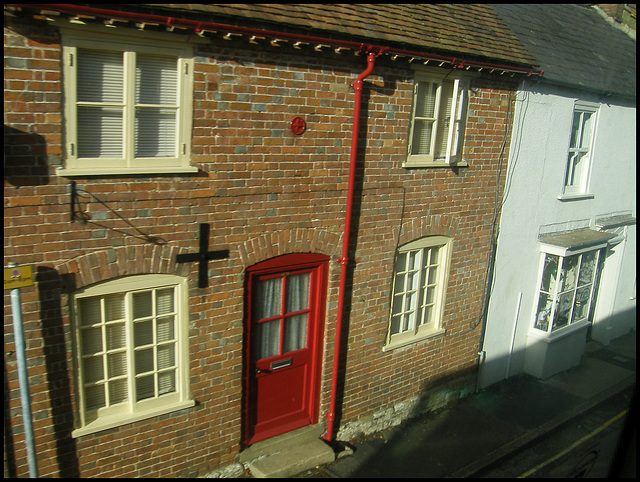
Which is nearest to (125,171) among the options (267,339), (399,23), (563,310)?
(267,339)

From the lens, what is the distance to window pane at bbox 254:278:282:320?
6705mm

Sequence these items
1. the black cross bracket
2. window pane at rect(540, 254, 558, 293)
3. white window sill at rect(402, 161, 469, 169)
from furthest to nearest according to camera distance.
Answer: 1. window pane at rect(540, 254, 558, 293)
2. white window sill at rect(402, 161, 469, 169)
3. the black cross bracket

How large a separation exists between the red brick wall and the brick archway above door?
2 centimetres

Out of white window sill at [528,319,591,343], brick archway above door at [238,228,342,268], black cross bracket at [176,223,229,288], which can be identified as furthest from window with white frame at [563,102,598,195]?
black cross bracket at [176,223,229,288]

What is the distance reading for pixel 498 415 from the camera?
8922 mm

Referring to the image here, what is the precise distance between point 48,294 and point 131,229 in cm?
98

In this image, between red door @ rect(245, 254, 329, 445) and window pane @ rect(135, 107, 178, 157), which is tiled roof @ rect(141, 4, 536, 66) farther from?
red door @ rect(245, 254, 329, 445)

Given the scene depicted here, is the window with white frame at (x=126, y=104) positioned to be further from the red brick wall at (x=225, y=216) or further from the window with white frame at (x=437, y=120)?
the window with white frame at (x=437, y=120)

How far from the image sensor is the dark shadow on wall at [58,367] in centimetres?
515

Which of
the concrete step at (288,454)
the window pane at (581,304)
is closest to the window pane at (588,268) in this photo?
the window pane at (581,304)

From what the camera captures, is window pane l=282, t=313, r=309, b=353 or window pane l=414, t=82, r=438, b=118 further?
window pane l=414, t=82, r=438, b=118

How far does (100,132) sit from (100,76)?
0.52 metres

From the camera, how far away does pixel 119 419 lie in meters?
5.85

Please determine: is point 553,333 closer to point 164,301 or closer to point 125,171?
point 164,301
